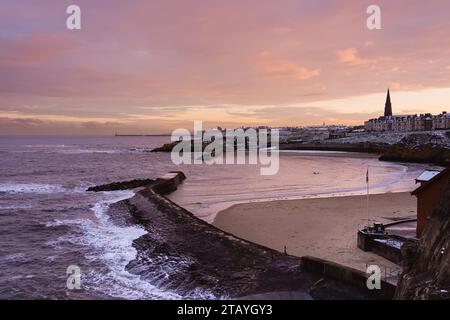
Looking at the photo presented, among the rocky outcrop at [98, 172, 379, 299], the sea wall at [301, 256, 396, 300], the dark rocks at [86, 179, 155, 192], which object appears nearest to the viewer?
the sea wall at [301, 256, 396, 300]

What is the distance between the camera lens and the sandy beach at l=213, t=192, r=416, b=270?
62.0 feet

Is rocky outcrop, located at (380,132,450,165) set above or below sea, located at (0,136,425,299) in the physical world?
above

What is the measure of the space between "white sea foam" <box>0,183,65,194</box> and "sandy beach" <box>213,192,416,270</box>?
926 inches

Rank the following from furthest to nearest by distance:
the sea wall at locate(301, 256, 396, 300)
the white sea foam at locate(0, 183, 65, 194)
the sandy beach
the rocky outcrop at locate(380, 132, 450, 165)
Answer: the rocky outcrop at locate(380, 132, 450, 165)
the white sea foam at locate(0, 183, 65, 194)
the sandy beach
the sea wall at locate(301, 256, 396, 300)

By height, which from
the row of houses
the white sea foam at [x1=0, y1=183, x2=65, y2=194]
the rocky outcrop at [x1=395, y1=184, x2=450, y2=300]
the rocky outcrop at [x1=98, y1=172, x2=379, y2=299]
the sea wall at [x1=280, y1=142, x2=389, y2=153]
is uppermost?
the row of houses

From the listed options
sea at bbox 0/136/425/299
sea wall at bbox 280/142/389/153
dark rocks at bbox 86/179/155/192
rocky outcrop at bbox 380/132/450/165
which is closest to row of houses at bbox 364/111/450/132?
sea wall at bbox 280/142/389/153

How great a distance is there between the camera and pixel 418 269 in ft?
29.7

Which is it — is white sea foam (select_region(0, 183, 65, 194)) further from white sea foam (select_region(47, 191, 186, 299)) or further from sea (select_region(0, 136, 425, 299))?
white sea foam (select_region(47, 191, 186, 299))

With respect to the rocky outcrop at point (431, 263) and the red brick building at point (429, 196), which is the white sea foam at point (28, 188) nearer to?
the red brick building at point (429, 196)

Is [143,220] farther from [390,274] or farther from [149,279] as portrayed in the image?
[390,274]

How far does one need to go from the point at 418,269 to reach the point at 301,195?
2866 cm

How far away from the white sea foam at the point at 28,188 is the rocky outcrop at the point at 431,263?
40.4 m

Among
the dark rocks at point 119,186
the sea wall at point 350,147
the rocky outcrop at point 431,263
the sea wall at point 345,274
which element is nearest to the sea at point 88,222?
the dark rocks at point 119,186
